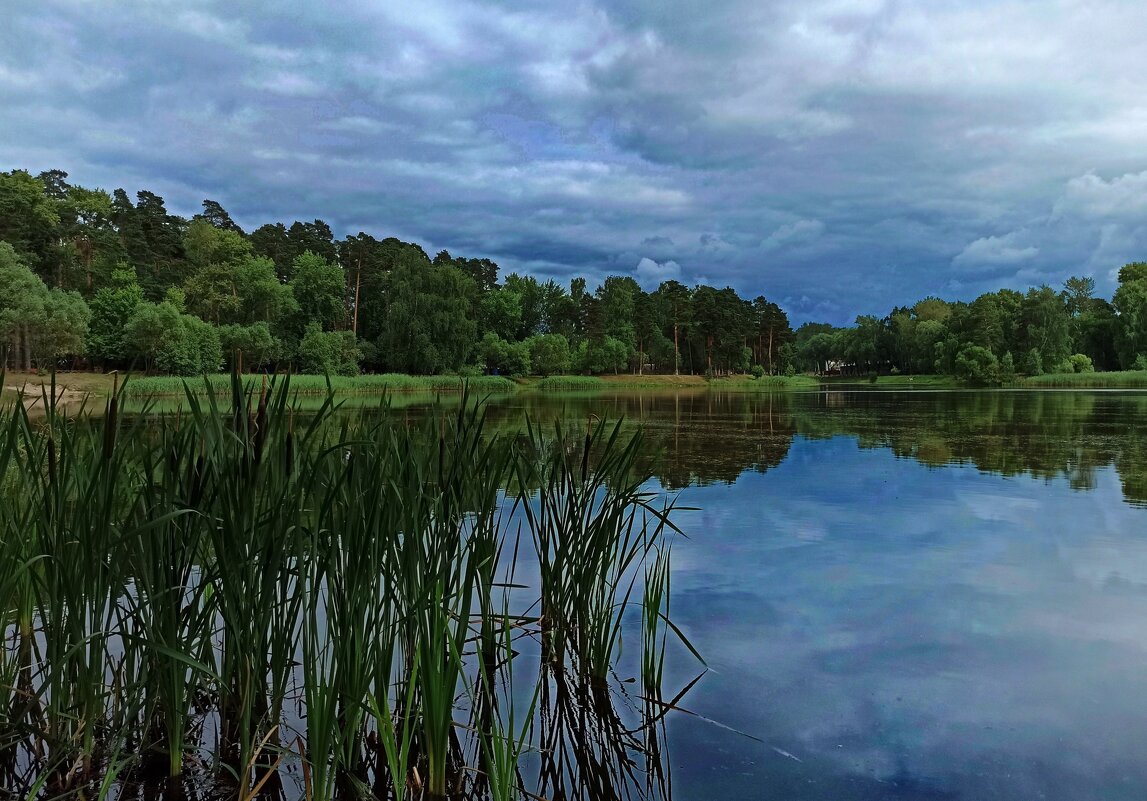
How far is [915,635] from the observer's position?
507cm

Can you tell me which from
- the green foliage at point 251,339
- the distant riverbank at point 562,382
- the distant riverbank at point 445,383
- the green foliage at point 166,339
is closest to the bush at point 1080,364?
the distant riverbank at point 562,382

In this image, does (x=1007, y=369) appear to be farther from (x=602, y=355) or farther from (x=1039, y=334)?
(x=602, y=355)

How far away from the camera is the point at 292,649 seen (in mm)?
2648

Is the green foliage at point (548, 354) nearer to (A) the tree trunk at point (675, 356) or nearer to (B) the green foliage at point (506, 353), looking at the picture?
(B) the green foliage at point (506, 353)

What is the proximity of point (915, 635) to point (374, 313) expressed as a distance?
64.6 metres

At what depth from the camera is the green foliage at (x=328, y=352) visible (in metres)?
48.4

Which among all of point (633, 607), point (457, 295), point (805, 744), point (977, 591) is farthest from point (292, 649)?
point (457, 295)

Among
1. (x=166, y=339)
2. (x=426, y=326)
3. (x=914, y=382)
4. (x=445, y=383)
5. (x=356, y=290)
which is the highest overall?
(x=356, y=290)

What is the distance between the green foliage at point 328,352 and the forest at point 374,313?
5.7 inches

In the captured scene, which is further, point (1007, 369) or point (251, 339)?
point (1007, 369)

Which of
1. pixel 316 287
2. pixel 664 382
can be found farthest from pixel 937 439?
pixel 664 382

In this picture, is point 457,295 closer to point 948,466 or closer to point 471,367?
point 471,367

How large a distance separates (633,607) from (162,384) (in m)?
34.7

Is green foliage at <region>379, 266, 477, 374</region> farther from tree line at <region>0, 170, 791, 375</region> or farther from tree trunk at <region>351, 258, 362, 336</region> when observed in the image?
tree trunk at <region>351, 258, 362, 336</region>
